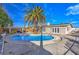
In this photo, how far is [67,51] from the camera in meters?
2.97

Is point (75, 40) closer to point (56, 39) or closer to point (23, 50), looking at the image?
point (56, 39)

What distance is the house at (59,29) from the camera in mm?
2994

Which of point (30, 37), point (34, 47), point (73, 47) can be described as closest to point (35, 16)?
point (30, 37)

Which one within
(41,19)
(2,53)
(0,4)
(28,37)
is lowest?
(2,53)

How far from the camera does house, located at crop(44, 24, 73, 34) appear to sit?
2994 millimetres

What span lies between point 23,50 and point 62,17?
2.08 feet

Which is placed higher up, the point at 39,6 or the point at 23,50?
the point at 39,6

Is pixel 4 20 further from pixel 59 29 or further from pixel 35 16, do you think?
pixel 59 29

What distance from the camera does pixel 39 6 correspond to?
9.80ft

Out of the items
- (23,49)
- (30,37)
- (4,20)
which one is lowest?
(23,49)

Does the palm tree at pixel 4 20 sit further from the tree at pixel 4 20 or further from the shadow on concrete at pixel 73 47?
the shadow on concrete at pixel 73 47

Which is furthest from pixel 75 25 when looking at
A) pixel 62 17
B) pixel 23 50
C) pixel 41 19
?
pixel 23 50

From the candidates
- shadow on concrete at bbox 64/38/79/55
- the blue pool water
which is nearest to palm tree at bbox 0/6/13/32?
the blue pool water

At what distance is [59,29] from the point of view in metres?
3.02
